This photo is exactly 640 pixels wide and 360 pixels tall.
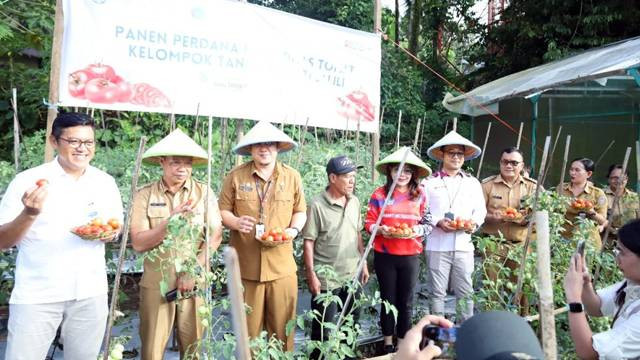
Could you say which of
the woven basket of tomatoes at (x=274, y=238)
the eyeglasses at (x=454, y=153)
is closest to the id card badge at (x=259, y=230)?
the woven basket of tomatoes at (x=274, y=238)

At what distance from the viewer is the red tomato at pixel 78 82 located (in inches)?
116

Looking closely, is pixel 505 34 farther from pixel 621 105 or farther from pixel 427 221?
pixel 427 221

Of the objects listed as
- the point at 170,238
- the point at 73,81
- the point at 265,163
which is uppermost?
the point at 73,81

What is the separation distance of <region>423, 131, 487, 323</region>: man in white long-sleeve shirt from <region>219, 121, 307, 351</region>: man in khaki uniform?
1.07 metres

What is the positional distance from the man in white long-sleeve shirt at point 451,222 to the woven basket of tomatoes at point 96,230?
2.10m

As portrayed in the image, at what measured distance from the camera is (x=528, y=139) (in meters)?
8.79

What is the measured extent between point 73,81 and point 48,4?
358cm

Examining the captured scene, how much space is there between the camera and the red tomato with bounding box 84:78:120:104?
302cm

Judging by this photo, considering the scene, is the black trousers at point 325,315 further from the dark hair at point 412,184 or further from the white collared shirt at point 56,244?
the white collared shirt at point 56,244

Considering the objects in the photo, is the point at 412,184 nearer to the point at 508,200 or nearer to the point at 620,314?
the point at 508,200

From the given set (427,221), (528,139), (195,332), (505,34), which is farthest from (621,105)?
(195,332)

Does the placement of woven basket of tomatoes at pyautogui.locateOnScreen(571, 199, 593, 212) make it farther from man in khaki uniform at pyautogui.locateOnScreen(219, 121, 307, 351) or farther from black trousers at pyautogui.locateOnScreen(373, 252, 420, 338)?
man in khaki uniform at pyautogui.locateOnScreen(219, 121, 307, 351)

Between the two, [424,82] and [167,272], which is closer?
[167,272]

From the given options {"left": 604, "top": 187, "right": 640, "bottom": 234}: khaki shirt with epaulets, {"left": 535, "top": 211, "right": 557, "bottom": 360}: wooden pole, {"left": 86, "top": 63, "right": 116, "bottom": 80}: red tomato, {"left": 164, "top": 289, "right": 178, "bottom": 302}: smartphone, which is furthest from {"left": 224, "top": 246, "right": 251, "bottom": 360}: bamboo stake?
{"left": 604, "top": 187, "right": 640, "bottom": 234}: khaki shirt with epaulets
